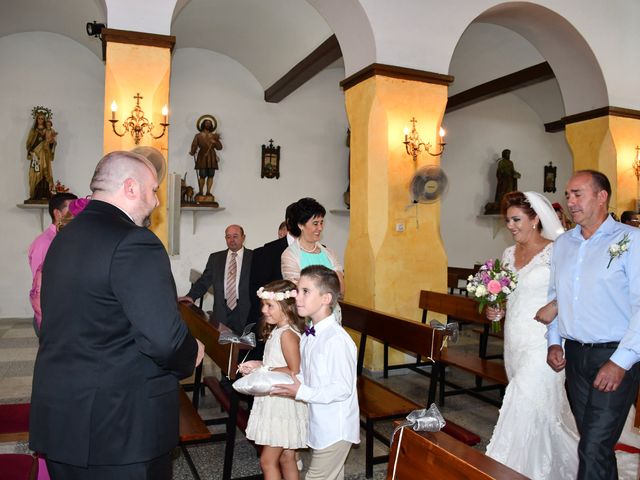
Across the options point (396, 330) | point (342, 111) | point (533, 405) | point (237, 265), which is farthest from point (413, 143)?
point (342, 111)

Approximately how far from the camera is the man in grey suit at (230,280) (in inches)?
235

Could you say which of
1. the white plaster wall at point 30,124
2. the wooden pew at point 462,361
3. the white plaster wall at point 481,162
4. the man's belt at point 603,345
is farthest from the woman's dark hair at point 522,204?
the white plaster wall at point 481,162

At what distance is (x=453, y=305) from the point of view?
595cm

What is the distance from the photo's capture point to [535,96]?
45.0 feet

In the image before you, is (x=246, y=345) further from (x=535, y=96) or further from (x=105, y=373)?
(x=535, y=96)

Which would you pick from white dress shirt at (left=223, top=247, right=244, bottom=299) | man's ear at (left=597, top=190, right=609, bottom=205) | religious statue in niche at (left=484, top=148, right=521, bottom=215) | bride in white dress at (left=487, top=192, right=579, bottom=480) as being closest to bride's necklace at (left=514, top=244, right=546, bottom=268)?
bride in white dress at (left=487, top=192, right=579, bottom=480)

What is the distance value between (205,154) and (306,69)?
2546 millimetres

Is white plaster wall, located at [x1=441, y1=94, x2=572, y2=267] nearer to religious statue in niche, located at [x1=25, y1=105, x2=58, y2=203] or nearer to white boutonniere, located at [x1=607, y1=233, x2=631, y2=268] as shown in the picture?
religious statue in niche, located at [x1=25, y1=105, x2=58, y2=203]

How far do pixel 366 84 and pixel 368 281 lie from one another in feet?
8.03

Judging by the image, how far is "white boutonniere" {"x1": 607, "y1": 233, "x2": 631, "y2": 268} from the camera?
2.72 m

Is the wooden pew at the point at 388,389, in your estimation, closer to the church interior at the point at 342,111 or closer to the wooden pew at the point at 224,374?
the church interior at the point at 342,111

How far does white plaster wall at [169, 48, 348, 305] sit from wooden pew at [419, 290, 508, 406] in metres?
5.58

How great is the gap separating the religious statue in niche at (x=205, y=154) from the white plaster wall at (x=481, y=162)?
5633 mm

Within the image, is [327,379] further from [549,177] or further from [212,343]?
[549,177]
